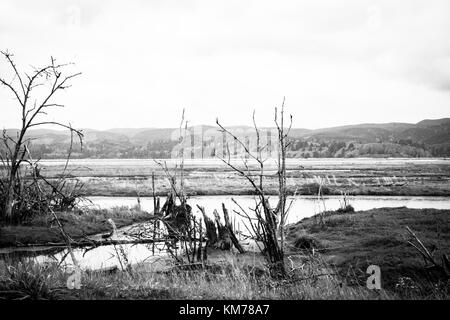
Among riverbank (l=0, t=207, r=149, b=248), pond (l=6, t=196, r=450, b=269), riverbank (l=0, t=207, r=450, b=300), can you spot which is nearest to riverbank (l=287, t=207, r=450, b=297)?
riverbank (l=0, t=207, r=450, b=300)

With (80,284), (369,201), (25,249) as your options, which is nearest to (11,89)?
(25,249)

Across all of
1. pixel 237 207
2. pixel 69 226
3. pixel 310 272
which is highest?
pixel 310 272

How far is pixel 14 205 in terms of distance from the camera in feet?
49.4

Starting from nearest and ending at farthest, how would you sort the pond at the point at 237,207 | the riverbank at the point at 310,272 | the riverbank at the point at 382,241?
the riverbank at the point at 310,272 < the riverbank at the point at 382,241 < the pond at the point at 237,207

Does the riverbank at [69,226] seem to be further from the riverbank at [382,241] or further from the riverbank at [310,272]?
the riverbank at [382,241]

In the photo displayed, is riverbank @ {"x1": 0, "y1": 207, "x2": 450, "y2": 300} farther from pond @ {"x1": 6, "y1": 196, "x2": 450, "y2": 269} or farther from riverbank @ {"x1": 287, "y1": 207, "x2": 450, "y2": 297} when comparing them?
pond @ {"x1": 6, "y1": 196, "x2": 450, "y2": 269}

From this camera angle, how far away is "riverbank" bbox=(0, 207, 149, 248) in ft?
44.8

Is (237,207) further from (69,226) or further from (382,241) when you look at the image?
(382,241)

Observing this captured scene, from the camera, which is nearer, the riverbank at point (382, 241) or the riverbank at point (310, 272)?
the riverbank at point (310, 272)

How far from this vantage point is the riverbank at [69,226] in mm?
13641

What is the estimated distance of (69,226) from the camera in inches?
606

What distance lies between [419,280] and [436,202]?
64.4 ft

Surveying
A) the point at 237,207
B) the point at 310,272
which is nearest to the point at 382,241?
the point at 310,272

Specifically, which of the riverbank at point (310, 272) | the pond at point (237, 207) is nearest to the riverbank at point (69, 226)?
the pond at point (237, 207)
